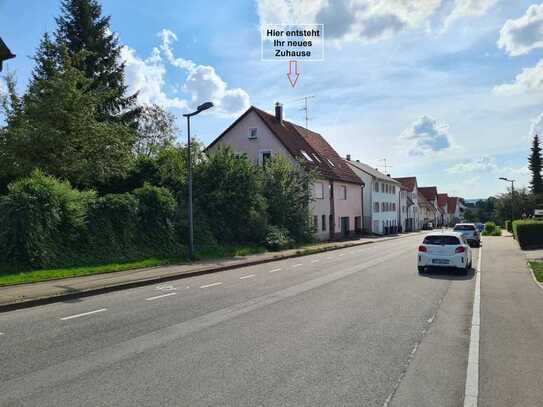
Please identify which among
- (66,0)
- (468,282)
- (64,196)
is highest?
(66,0)

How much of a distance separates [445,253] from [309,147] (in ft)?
90.8

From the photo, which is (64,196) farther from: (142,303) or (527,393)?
(527,393)

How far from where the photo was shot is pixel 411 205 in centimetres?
7856

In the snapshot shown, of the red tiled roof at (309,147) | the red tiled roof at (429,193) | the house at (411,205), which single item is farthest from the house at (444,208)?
the red tiled roof at (309,147)

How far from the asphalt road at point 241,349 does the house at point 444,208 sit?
122 meters

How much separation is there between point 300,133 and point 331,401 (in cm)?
4064

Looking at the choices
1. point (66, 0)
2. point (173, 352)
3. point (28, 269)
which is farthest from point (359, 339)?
point (66, 0)

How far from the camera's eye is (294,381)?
4.84m

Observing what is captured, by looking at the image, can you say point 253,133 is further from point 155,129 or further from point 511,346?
point 511,346

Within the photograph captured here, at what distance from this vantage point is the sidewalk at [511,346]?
453 cm

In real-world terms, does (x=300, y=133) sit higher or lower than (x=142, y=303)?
higher

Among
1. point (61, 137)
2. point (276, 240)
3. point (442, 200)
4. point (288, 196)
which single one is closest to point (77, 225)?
point (61, 137)

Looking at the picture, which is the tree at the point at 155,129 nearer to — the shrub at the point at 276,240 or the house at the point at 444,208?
the shrub at the point at 276,240

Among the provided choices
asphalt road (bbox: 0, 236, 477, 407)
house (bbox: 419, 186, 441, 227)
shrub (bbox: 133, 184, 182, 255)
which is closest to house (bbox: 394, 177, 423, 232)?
house (bbox: 419, 186, 441, 227)
